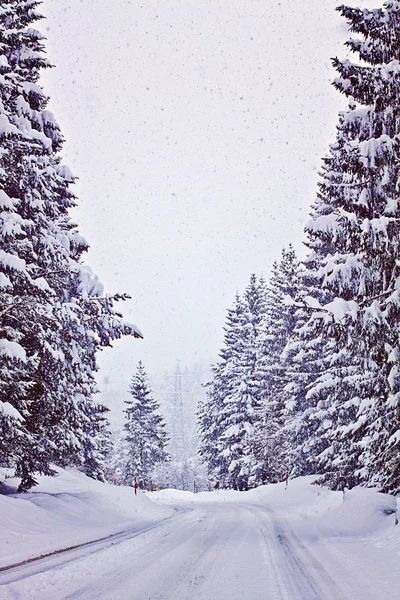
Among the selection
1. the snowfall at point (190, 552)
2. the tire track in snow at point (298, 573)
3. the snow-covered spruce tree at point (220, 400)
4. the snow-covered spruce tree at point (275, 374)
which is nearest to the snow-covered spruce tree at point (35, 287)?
the snowfall at point (190, 552)

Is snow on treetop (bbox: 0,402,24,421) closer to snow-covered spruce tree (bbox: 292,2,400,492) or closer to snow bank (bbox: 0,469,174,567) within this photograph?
snow bank (bbox: 0,469,174,567)

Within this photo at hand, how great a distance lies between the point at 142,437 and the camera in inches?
1864

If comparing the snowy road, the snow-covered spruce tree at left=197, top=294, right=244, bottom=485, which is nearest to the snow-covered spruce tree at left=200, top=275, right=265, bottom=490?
the snow-covered spruce tree at left=197, top=294, right=244, bottom=485

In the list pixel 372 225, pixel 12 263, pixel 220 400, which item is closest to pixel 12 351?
pixel 12 263

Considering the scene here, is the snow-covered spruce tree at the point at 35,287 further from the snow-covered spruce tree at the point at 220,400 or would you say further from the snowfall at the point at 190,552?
the snow-covered spruce tree at the point at 220,400

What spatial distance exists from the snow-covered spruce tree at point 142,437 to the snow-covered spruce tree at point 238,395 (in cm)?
611

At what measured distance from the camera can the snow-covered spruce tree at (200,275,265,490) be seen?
122ft

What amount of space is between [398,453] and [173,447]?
122667mm

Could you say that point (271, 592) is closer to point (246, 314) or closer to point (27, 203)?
point (27, 203)

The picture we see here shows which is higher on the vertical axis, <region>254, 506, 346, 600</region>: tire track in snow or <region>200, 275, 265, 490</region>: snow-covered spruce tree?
<region>200, 275, 265, 490</region>: snow-covered spruce tree

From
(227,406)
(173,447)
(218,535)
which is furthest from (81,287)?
(173,447)

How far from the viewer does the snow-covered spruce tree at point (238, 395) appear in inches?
1468

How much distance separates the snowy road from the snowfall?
16mm

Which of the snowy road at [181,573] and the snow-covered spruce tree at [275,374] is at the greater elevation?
the snow-covered spruce tree at [275,374]
